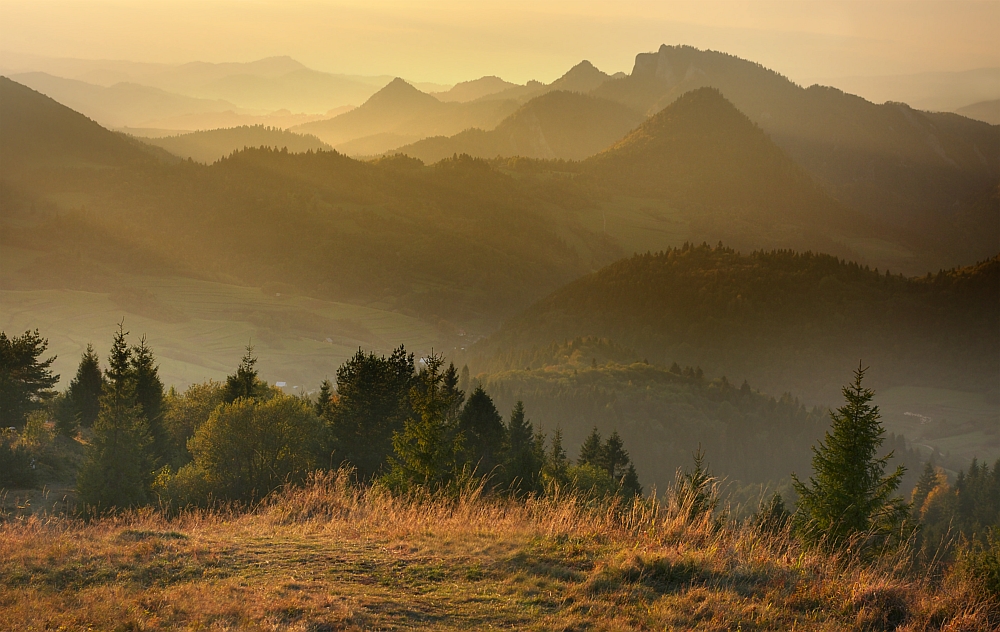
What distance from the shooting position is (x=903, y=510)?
57.0 ft

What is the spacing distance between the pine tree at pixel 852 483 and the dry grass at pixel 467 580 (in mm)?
6788

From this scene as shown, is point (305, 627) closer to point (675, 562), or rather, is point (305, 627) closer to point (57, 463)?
point (675, 562)

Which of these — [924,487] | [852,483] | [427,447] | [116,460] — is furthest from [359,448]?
[924,487]

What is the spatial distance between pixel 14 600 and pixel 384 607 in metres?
4.33

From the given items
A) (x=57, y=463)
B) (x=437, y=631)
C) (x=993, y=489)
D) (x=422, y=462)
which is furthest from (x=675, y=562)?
(x=993, y=489)

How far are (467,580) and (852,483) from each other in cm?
1238

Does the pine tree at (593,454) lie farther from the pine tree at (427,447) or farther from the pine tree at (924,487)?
the pine tree at (924,487)

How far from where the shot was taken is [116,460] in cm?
2623

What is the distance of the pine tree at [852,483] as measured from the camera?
16.8 metres

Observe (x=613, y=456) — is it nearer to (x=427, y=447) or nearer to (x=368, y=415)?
(x=368, y=415)

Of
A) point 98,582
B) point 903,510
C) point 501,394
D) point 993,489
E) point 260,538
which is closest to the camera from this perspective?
point 98,582

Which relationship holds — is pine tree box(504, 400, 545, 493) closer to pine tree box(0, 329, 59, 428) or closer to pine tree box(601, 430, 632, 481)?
pine tree box(601, 430, 632, 481)

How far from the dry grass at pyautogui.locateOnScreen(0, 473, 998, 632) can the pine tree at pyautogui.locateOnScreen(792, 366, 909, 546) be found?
22.3ft

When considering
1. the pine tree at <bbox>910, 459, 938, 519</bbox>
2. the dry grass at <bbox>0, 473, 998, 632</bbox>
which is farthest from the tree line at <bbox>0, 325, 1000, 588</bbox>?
the pine tree at <bbox>910, 459, 938, 519</bbox>
